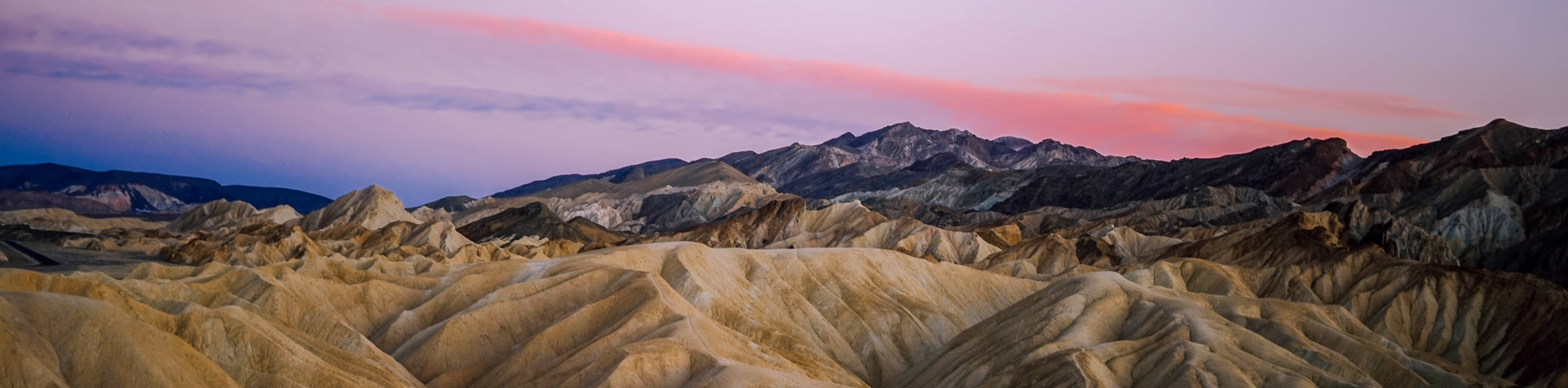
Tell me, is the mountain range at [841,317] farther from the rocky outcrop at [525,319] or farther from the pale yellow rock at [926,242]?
the pale yellow rock at [926,242]

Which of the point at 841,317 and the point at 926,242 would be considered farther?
the point at 926,242

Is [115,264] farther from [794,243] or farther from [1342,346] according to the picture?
[1342,346]

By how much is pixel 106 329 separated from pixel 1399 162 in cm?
18168

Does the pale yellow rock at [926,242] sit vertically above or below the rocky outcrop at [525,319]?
below

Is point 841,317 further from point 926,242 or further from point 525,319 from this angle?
point 926,242

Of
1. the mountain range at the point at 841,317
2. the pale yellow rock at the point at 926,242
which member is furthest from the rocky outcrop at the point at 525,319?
the pale yellow rock at the point at 926,242

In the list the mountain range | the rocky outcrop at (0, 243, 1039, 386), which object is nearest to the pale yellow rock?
the mountain range

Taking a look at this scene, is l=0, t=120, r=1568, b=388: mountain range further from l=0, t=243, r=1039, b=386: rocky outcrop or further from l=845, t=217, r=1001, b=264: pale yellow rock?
l=845, t=217, r=1001, b=264: pale yellow rock

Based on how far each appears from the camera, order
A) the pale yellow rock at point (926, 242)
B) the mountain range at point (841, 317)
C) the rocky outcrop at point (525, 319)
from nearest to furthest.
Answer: the rocky outcrop at point (525, 319)
the mountain range at point (841, 317)
the pale yellow rock at point (926, 242)

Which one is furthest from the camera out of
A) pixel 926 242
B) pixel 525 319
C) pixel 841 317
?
pixel 926 242

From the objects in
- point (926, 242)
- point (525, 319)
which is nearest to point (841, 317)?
point (525, 319)

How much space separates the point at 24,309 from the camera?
39812 mm

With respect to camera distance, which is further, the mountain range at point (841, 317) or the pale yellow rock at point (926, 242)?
the pale yellow rock at point (926, 242)

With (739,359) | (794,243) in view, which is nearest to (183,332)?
(739,359)
